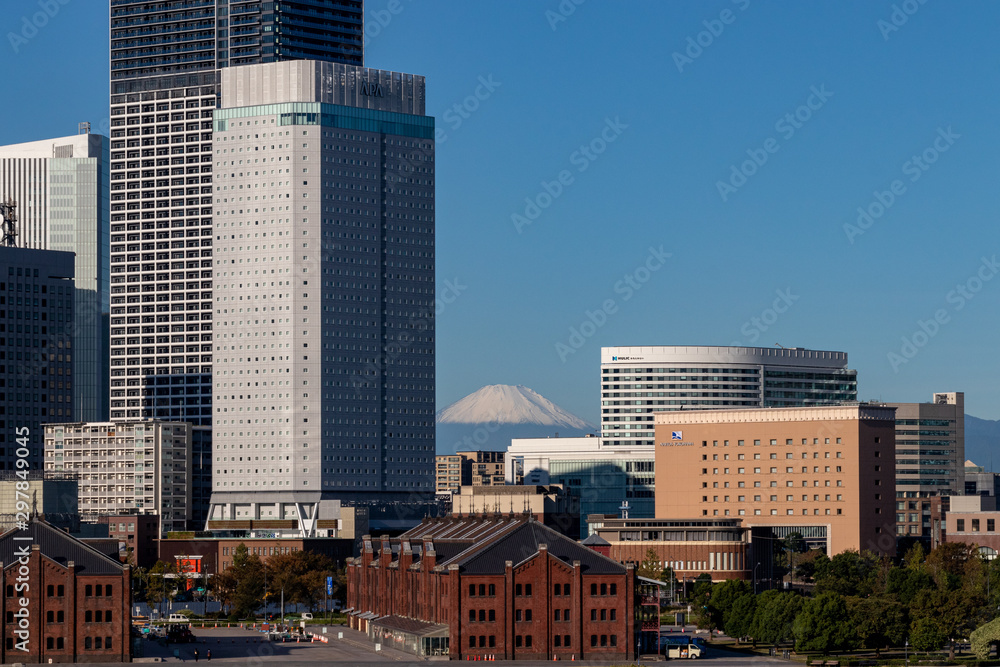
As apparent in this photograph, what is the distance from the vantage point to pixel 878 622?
611 ft

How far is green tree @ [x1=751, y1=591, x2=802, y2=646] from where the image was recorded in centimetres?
19100

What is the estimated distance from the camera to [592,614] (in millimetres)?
175875

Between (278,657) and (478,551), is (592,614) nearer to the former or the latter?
(478,551)

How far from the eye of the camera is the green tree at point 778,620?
19100 centimetres

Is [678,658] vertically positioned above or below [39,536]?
below

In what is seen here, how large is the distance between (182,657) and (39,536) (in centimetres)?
2082

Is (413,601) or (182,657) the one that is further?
(413,601)

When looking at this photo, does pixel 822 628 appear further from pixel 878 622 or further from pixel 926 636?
pixel 926 636

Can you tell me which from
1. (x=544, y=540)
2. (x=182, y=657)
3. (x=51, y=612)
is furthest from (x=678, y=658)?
(x=51, y=612)

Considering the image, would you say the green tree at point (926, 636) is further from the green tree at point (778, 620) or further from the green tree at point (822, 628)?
the green tree at point (778, 620)

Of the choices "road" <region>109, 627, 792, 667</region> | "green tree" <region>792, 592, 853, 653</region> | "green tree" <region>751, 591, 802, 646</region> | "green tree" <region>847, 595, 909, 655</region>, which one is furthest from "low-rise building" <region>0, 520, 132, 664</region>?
"green tree" <region>847, 595, 909, 655</region>

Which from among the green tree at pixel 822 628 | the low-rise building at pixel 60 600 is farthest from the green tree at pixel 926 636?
the low-rise building at pixel 60 600

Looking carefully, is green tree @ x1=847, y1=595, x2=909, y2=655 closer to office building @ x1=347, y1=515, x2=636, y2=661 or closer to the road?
the road

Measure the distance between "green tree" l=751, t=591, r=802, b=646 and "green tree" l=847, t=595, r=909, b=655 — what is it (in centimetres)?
650
